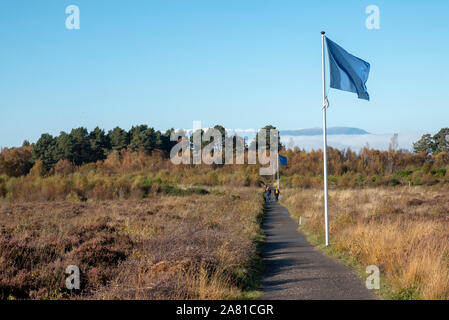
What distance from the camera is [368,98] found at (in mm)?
14828

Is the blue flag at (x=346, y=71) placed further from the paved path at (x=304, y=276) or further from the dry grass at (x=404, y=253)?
the paved path at (x=304, y=276)

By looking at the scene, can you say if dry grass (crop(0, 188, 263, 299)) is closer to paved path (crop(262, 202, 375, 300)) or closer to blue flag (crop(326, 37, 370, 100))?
paved path (crop(262, 202, 375, 300))

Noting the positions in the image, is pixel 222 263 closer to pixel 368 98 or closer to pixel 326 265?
pixel 326 265

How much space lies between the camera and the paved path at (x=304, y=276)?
8838mm

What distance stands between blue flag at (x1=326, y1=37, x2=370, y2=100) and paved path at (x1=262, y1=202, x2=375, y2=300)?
17.9 feet

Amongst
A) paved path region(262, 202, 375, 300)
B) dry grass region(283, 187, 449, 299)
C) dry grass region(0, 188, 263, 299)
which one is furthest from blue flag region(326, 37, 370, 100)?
dry grass region(0, 188, 263, 299)

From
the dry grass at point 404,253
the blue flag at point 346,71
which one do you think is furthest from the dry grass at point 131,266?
the blue flag at point 346,71

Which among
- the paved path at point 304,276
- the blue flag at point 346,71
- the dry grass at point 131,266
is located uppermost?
the blue flag at point 346,71

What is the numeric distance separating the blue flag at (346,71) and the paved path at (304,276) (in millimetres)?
5468

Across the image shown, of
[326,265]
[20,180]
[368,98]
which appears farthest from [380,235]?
[20,180]

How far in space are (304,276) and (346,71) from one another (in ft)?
24.4

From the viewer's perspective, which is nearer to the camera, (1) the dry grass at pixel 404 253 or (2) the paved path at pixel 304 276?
(1) the dry grass at pixel 404 253

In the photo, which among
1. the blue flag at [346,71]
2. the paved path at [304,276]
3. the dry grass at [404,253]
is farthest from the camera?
the blue flag at [346,71]
